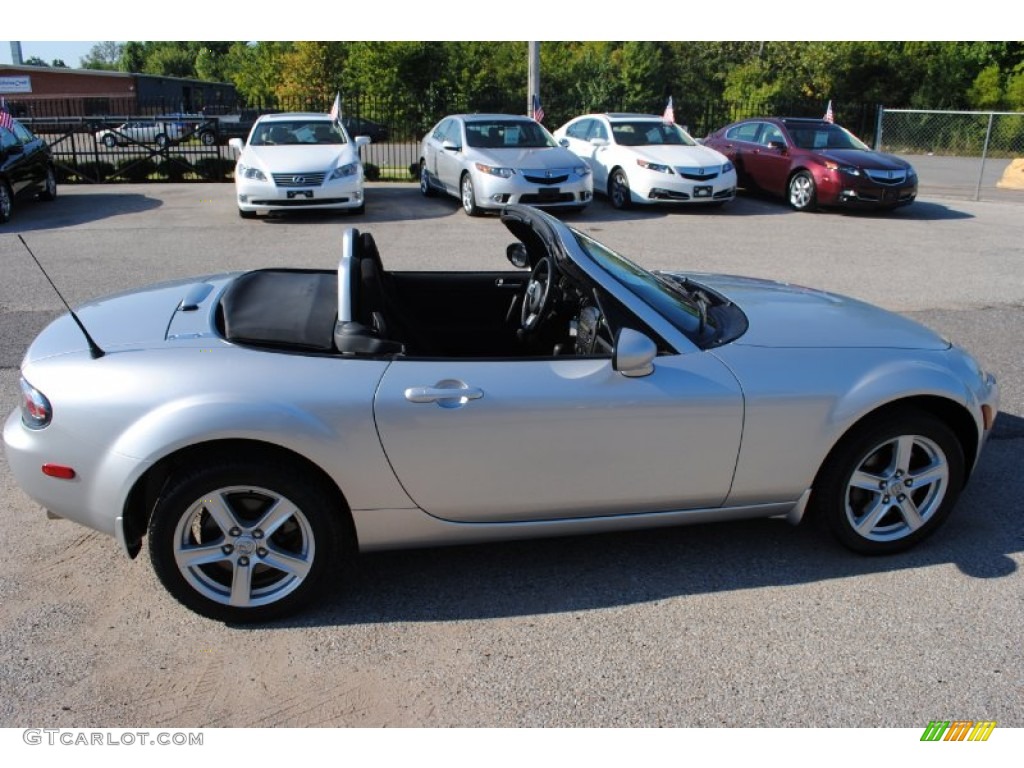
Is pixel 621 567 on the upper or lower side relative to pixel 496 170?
lower

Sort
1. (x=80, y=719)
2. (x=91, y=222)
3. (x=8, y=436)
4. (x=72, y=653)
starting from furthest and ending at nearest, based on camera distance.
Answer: (x=91, y=222) → (x=8, y=436) → (x=72, y=653) → (x=80, y=719)

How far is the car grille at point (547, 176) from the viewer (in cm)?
1288

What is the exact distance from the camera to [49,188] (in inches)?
571

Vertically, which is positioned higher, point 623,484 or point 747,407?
point 747,407

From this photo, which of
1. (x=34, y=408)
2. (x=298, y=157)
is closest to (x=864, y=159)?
(x=298, y=157)

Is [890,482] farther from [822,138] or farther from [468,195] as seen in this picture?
[822,138]

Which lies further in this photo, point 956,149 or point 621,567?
point 956,149

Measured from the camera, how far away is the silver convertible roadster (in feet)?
10.3

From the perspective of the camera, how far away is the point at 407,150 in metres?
28.8

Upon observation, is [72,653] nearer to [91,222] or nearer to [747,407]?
[747,407]

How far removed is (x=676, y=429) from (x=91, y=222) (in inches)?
473

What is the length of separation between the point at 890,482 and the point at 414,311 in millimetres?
2381

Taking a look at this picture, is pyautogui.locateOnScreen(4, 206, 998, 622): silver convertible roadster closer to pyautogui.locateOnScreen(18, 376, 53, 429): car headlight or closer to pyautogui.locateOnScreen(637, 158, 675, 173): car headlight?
pyautogui.locateOnScreen(18, 376, 53, 429): car headlight
